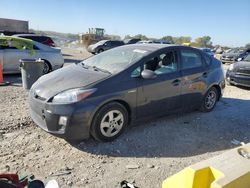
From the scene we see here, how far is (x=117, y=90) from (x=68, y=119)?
88 cm

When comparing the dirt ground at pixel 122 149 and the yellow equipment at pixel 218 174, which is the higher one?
the yellow equipment at pixel 218 174

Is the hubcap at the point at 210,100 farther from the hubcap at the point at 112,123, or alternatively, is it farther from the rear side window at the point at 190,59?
the hubcap at the point at 112,123

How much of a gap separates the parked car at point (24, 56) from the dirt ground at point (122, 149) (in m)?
4.05

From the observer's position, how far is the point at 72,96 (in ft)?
13.3

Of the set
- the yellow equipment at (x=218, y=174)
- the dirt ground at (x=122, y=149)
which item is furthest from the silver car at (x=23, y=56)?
the yellow equipment at (x=218, y=174)

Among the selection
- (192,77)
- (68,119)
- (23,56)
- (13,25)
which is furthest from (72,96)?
(13,25)

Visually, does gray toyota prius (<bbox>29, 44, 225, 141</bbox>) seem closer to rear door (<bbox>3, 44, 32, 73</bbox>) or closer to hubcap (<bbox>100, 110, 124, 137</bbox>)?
hubcap (<bbox>100, 110, 124, 137</bbox>)

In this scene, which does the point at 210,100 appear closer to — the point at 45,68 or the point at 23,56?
the point at 45,68

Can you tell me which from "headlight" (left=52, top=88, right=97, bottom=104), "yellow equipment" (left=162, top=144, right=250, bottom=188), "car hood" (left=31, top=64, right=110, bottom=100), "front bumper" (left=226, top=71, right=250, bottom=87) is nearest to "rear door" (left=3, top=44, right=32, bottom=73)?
"car hood" (left=31, top=64, right=110, bottom=100)

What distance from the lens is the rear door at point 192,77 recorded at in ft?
18.0

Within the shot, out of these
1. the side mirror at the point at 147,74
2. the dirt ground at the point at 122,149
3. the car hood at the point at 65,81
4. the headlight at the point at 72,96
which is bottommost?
the dirt ground at the point at 122,149

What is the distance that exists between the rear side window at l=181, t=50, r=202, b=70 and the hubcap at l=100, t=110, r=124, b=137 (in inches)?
71.1

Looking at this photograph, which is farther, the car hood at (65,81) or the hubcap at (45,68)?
the hubcap at (45,68)

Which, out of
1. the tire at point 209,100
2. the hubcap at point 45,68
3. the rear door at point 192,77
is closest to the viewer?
the rear door at point 192,77
